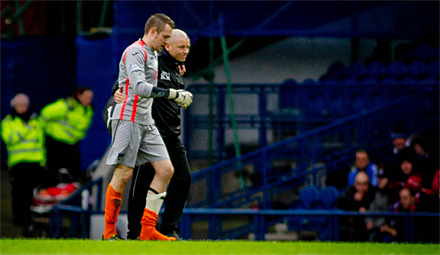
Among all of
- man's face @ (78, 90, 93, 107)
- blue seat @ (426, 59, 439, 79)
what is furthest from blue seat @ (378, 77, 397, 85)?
man's face @ (78, 90, 93, 107)

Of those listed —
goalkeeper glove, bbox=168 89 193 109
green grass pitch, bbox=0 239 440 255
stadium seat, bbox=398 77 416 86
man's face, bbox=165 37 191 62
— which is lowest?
green grass pitch, bbox=0 239 440 255

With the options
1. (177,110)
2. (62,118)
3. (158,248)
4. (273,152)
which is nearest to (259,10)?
(273,152)

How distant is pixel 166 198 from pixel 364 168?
4153mm

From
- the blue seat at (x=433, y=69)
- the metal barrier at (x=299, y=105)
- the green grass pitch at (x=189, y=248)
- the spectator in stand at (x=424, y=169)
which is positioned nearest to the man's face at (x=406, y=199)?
the spectator in stand at (x=424, y=169)

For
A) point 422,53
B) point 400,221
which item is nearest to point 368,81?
A: point 422,53

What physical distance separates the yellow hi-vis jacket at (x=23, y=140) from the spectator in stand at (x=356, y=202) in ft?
12.6

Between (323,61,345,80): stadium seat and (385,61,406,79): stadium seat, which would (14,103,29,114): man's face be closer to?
(323,61,345,80): stadium seat

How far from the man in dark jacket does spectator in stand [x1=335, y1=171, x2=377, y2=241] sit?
3.40 meters

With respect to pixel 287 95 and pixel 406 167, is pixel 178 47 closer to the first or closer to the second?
pixel 406 167

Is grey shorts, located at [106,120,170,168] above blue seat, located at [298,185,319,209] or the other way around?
above

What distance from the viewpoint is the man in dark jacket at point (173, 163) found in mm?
6047

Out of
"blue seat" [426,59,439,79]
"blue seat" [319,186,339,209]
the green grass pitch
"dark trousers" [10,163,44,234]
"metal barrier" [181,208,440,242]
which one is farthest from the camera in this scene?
"blue seat" [426,59,439,79]

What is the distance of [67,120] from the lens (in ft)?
33.9

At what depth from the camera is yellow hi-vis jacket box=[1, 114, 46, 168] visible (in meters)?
10.0
